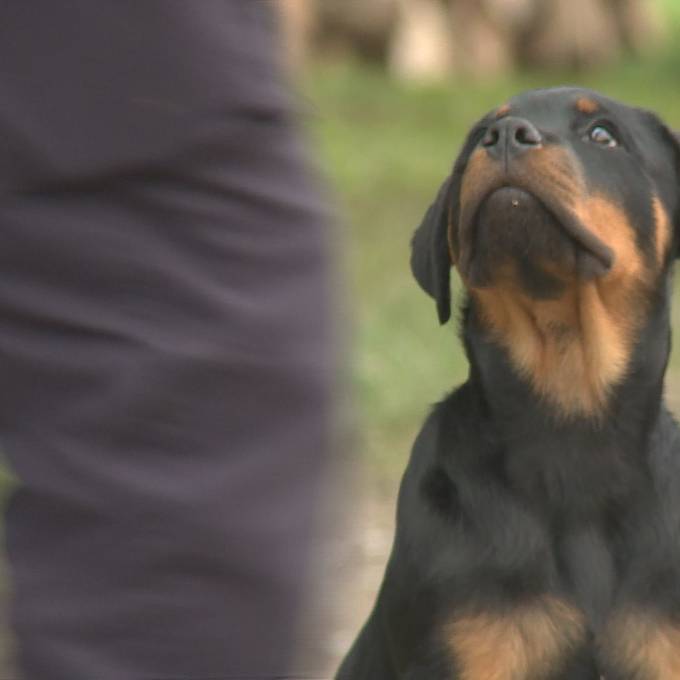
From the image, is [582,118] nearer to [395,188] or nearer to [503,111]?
[503,111]

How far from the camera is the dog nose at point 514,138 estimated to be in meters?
3.36

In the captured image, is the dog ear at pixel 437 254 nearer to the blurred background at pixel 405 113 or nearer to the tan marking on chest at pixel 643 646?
the tan marking on chest at pixel 643 646

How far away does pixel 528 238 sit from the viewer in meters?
3.35

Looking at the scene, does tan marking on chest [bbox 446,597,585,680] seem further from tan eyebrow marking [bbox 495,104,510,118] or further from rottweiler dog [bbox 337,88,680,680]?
tan eyebrow marking [bbox 495,104,510,118]

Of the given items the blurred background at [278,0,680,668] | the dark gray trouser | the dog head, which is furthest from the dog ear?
the dark gray trouser

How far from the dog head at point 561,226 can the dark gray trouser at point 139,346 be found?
1797 mm

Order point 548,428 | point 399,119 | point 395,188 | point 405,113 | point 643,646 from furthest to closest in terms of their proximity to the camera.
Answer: point 405,113 < point 399,119 < point 395,188 < point 548,428 < point 643,646

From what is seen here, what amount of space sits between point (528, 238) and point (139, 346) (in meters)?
1.88

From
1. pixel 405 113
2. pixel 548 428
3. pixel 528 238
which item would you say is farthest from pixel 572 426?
pixel 405 113

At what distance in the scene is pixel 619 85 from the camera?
615 inches

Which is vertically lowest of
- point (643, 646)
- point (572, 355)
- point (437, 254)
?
point (643, 646)

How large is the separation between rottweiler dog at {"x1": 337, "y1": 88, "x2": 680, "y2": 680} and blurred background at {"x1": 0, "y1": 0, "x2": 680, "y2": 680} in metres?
Answer: 0.52

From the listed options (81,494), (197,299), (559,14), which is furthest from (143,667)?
(559,14)

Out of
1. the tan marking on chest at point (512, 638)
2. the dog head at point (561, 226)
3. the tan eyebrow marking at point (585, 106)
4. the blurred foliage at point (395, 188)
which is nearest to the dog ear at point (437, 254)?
the dog head at point (561, 226)
